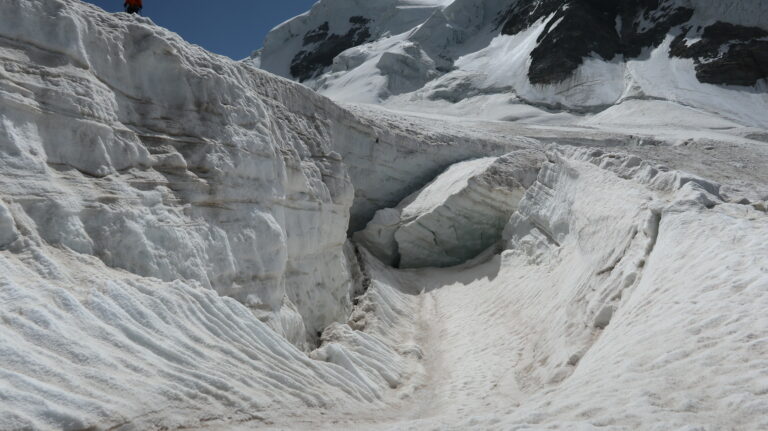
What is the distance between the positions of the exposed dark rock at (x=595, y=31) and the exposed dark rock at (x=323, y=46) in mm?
21668

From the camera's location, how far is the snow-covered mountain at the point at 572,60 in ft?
118

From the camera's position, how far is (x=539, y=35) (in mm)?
43938

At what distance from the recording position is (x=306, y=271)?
31.2ft

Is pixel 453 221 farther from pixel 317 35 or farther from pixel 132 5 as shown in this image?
pixel 317 35

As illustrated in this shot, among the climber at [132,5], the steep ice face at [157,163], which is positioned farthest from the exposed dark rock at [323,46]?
the steep ice face at [157,163]

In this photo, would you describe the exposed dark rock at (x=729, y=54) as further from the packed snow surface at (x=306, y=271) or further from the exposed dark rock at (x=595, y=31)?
the packed snow surface at (x=306, y=271)

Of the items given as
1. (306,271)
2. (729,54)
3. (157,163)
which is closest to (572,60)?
(729,54)

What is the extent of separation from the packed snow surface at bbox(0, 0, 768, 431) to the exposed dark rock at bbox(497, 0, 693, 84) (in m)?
27.2

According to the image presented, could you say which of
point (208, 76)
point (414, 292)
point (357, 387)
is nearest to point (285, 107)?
point (208, 76)

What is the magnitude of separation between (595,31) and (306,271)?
39591mm

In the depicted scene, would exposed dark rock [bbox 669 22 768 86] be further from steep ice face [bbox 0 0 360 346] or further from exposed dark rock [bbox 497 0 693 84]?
steep ice face [bbox 0 0 360 346]

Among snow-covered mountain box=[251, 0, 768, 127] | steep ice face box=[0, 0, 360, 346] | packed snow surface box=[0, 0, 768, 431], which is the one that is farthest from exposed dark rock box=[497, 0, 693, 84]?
steep ice face box=[0, 0, 360, 346]

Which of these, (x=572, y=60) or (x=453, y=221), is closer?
(x=453, y=221)

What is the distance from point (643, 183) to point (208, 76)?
6.60 metres
